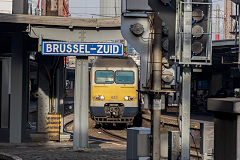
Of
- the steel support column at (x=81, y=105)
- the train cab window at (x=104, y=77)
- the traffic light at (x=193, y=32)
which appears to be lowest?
the steel support column at (x=81, y=105)

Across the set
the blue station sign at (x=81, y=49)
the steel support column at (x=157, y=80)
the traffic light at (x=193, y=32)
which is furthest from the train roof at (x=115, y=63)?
the traffic light at (x=193, y=32)

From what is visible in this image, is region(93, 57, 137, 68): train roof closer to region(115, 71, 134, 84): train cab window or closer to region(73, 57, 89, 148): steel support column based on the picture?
region(115, 71, 134, 84): train cab window

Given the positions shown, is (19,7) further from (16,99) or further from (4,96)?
(4,96)

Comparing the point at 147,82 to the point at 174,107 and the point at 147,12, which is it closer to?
the point at 174,107

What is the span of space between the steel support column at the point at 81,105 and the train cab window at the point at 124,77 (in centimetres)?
604

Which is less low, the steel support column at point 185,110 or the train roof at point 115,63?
the train roof at point 115,63

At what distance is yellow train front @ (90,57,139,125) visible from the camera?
21406mm

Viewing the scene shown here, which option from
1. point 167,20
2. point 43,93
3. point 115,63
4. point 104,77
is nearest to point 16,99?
point 43,93

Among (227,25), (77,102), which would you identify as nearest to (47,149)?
(77,102)

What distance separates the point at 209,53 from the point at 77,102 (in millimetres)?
9017

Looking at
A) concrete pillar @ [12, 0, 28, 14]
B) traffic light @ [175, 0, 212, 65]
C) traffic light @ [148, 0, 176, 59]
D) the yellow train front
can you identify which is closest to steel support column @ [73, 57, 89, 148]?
concrete pillar @ [12, 0, 28, 14]

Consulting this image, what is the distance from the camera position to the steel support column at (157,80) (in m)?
7.32

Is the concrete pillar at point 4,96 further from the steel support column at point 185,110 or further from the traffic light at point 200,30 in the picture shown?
the traffic light at point 200,30

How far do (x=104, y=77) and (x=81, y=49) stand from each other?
21.7 ft
